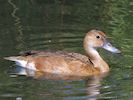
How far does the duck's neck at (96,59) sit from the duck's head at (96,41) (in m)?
0.07

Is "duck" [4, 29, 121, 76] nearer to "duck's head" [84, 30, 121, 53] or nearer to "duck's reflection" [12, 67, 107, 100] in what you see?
"duck's head" [84, 30, 121, 53]

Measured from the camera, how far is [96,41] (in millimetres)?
11820

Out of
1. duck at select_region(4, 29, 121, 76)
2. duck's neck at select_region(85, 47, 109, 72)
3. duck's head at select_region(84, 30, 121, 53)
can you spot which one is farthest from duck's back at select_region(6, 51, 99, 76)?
duck's head at select_region(84, 30, 121, 53)

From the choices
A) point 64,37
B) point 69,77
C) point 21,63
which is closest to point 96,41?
point 69,77

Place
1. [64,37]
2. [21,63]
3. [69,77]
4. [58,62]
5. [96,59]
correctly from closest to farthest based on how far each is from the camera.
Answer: [69,77] → [58,62] → [21,63] → [96,59] → [64,37]

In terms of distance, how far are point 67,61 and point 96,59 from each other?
64cm

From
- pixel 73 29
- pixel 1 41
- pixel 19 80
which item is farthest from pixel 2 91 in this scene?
pixel 73 29

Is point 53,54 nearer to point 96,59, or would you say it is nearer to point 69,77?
point 69,77

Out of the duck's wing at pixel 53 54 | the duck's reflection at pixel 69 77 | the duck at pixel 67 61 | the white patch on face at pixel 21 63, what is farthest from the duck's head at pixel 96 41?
the white patch on face at pixel 21 63

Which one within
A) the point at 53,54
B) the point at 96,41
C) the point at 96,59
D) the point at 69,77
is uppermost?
the point at 96,41

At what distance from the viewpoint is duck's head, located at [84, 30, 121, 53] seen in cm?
1175

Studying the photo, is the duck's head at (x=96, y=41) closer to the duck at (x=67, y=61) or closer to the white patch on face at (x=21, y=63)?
the duck at (x=67, y=61)

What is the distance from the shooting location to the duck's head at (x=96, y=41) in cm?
1175

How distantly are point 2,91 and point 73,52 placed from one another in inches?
93.8
